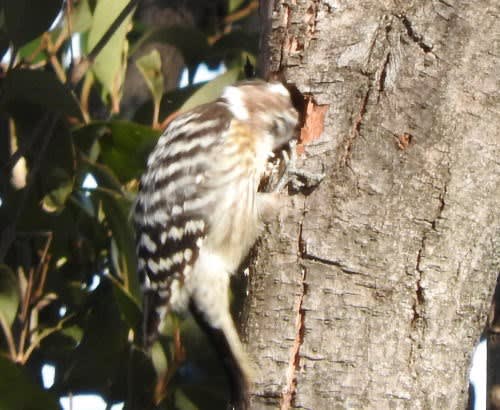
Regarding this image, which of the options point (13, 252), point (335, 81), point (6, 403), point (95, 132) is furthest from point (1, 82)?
point (335, 81)

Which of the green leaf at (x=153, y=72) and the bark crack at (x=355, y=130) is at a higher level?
the green leaf at (x=153, y=72)

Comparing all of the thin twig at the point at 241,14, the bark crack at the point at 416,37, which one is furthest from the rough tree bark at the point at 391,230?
the thin twig at the point at 241,14

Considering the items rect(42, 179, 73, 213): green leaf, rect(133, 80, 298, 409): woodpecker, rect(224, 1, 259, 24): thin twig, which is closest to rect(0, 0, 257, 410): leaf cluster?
rect(42, 179, 73, 213): green leaf

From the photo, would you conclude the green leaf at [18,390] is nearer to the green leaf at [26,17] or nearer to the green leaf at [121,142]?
the green leaf at [121,142]

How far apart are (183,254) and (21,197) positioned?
0.62 metres

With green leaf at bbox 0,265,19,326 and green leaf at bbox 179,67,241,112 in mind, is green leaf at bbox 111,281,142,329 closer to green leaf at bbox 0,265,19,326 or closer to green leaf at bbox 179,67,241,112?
green leaf at bbox 0,265,19,326

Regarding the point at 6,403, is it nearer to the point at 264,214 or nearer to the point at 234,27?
the point at 264,214

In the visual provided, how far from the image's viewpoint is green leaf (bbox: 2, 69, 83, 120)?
3686 millimetres

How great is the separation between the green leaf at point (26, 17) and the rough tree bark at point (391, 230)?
1.08m

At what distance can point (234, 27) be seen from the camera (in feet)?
16.6

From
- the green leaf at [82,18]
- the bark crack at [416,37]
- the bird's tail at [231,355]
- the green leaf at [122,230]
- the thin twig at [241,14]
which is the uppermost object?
the thin twig at [241,14]

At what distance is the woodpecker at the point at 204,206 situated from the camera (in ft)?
11.6

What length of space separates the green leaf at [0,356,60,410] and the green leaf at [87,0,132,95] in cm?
107

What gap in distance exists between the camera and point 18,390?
3473 mm
